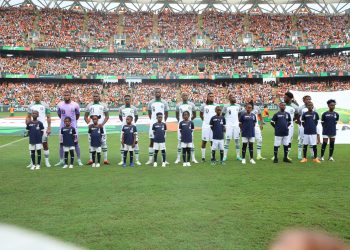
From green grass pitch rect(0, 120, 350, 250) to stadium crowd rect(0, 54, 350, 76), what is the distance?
1554 inches

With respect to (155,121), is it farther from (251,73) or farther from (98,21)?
(98,21)

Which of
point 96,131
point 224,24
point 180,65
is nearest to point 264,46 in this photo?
point 224,24

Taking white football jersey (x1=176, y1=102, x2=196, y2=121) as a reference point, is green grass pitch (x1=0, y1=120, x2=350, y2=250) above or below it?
below

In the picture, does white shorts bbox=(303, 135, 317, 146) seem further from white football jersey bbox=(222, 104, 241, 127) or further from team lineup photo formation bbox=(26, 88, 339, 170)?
white football jersey bbox=(222, 104, 241, 127)

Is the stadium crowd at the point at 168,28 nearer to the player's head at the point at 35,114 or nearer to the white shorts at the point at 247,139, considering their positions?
the player's head at the point at 35,114

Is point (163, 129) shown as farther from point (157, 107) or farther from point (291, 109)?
point (291, 109)

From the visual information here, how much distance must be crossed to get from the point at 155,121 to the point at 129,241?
8.23 metres

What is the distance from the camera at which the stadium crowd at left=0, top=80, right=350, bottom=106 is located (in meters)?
45.9

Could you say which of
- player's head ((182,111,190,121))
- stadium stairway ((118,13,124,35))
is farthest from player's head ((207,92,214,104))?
stadium stairway ((118,13,124,35))

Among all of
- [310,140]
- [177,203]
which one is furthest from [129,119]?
[310,140]

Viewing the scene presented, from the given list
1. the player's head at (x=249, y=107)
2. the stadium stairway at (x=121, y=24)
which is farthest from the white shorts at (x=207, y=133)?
the stadium stairway at (x=121, y=24)

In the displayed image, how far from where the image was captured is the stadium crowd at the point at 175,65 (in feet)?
161

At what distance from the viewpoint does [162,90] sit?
4934 centimetres

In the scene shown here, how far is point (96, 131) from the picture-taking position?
12.2 metres
